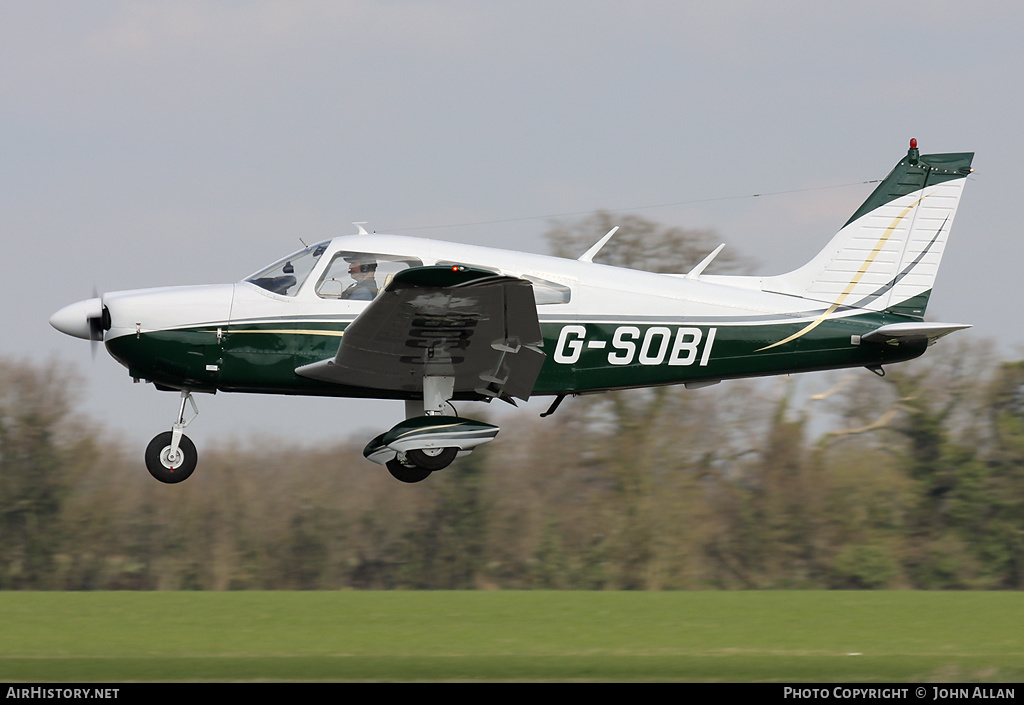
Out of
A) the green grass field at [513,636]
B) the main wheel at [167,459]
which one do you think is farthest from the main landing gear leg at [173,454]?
the green grass field at [513,636]

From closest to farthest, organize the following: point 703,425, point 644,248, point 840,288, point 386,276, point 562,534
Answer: point 386,276
point 840,288
point 644,248
point 703,425
point 562,534

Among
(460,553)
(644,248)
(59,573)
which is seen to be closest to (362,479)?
(460,553)

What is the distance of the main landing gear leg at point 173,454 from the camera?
10.2 m

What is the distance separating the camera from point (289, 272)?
1009 cm

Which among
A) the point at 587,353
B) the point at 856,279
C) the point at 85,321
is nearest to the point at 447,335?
the point at 587,353

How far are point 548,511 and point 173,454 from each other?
1876cm

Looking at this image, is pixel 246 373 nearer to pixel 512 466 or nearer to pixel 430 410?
pixel 430 410

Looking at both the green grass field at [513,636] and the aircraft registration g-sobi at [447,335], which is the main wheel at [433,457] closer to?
the aircraft registration g-sobi at [447,335]

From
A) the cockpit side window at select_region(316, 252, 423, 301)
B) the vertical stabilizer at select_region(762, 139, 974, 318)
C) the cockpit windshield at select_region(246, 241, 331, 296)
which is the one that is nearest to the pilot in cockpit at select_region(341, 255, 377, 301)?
the cockpit side window at select_region(316, 252, 423, 301)

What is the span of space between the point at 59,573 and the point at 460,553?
1054cm

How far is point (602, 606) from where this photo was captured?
1939cm

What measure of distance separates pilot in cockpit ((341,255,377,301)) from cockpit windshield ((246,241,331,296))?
0.99ft

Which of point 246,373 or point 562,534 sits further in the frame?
point 562,534

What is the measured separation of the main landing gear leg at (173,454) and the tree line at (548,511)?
16.7 metres
